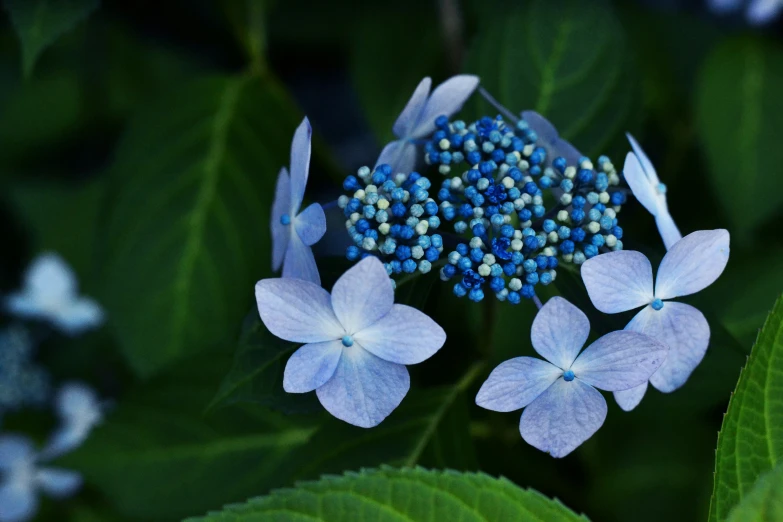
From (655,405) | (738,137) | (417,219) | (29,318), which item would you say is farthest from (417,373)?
(29,318)

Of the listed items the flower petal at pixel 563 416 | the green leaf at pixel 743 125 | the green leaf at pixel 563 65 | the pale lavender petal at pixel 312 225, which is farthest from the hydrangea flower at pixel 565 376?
the green leaf at pixel 743 125

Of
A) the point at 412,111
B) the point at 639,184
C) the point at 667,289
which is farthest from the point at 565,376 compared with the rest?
the point at 412,111

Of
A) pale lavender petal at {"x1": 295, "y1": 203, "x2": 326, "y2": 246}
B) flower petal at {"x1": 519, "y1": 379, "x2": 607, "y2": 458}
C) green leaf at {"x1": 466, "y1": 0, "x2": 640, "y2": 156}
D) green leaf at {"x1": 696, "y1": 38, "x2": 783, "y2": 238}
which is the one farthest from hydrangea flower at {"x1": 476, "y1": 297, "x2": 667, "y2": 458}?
green leaf at {"x1": 696, "y1": 38, "x2": 783, "y2": 238}

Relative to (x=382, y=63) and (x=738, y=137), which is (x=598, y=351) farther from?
(x=382, y=63)

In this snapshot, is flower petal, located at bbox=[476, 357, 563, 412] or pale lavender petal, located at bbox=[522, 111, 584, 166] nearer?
flower petal, located at bbox=[476, 357, 563, 412]

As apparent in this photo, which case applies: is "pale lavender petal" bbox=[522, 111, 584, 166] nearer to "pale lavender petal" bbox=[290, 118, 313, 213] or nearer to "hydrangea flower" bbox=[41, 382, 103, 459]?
"pale lavender petal" bbox=[290, 118, 313, 213]

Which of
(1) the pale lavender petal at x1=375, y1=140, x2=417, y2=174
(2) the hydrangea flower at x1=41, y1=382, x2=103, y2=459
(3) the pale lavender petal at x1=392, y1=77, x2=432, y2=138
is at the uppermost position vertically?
(2) the hydrangea flower at x1=41, y1=382, x2=103, y2=459

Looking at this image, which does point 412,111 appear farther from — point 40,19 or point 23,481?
point 23,481
